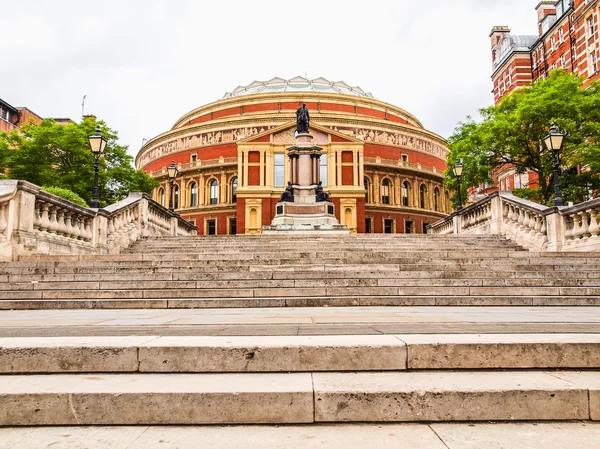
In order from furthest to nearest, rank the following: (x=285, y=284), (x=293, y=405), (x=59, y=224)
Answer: (x=59, y=224), (x=285, y=284), (x=293, y=405)

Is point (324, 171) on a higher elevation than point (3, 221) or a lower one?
higher

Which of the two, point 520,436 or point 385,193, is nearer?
point 520,436

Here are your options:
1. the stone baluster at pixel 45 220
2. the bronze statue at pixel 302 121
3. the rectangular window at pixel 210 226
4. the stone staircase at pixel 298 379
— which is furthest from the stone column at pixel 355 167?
the stone staircase at pixel 298 379

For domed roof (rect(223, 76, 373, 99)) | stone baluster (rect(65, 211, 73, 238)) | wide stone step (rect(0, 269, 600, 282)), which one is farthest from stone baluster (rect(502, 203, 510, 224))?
domed roof (rect(223, 76, 373, 99))

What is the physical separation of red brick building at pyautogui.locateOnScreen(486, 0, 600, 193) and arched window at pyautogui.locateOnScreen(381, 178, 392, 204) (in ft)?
40.9

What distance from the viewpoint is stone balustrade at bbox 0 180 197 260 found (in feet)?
36.2

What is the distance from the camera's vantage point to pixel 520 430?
287cm

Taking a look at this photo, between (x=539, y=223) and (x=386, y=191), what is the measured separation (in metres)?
45.7

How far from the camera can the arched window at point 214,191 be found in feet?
196

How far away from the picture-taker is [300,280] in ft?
31.6

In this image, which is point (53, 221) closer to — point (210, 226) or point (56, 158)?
point (56, 158)

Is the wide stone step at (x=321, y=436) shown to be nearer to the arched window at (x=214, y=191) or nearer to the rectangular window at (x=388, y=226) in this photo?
the rectangular window at (x=388, y=226)

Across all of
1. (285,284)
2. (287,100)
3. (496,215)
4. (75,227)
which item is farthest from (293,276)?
(287,100)

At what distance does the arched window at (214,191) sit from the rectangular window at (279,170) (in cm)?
1049
